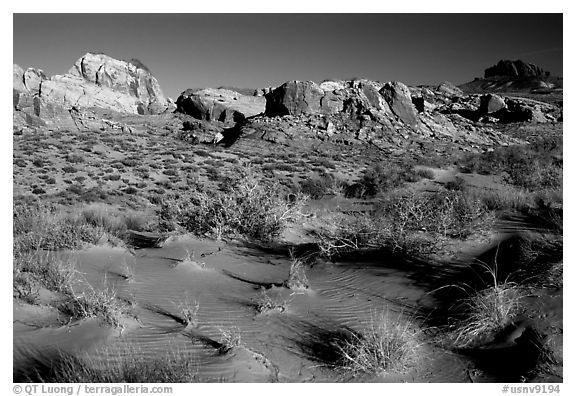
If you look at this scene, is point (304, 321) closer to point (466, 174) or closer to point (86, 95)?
point (466, 174)

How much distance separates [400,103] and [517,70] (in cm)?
9602

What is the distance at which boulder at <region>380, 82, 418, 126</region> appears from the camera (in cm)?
4191

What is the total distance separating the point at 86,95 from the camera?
9144 cm

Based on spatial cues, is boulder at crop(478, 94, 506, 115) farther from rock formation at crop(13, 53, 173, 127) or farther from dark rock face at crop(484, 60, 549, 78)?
dark rock face at crop(484, 60, 549, 78)

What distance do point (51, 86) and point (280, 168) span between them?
81811 millimetres

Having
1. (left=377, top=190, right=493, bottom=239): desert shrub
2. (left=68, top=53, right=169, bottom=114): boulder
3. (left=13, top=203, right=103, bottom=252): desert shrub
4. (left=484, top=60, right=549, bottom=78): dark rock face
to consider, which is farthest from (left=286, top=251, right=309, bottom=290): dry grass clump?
(left=484, top=60, right=549, bottom=78): dark rock face

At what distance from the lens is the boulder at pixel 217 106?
→ 60375 millimetres

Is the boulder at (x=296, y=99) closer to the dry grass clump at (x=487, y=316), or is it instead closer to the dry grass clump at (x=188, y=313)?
the dry grass clump at (x=188, y=313)

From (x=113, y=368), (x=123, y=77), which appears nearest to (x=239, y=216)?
(x=113, y=368)

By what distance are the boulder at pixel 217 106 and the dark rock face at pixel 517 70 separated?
87.2 metres

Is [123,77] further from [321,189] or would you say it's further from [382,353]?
[382,353]

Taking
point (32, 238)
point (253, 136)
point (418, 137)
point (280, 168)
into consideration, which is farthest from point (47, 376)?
point (418, 137)

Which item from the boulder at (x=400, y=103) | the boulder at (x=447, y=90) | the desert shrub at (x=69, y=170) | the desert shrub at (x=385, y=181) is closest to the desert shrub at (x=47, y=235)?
the desert shrub at (x=385, y=181)

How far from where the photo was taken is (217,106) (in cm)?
6156
